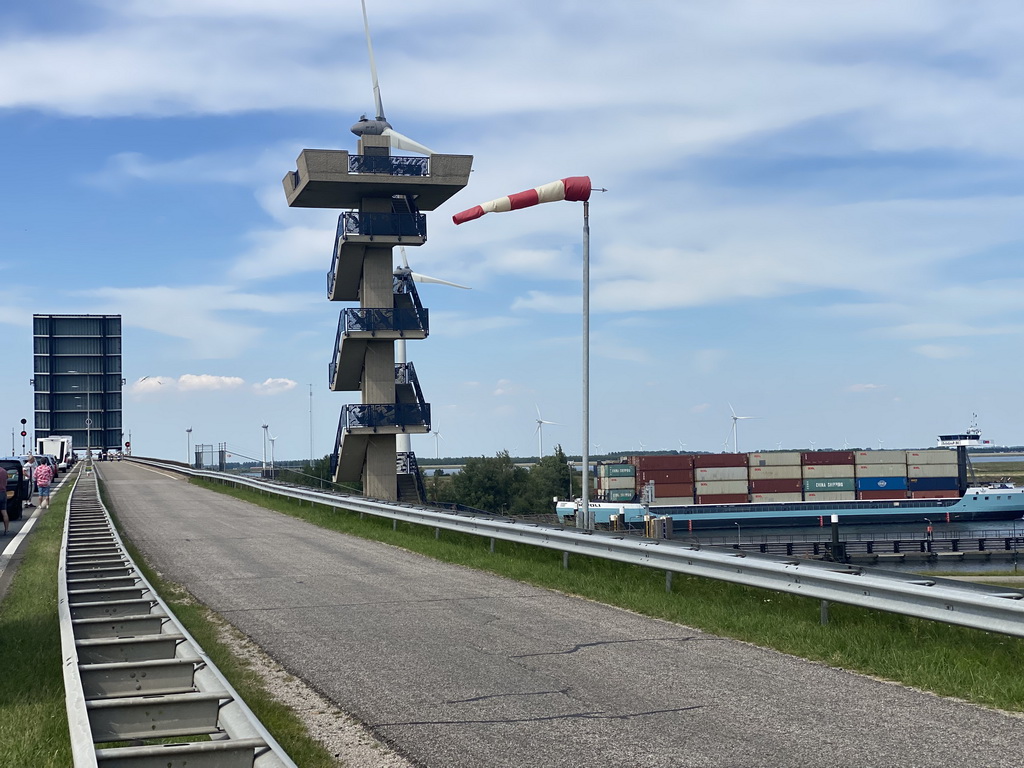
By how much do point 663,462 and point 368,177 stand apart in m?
74.7

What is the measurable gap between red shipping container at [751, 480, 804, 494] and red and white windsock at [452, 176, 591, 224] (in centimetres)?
9647

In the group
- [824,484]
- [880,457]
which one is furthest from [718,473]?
[880,457]

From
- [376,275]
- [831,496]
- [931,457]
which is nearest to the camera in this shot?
[376,275]

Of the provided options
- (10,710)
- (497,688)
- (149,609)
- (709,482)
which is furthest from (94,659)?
(709,482)

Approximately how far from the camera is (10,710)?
7.72 m

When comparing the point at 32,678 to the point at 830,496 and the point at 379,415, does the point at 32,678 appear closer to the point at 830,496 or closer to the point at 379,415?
the point at 379,415

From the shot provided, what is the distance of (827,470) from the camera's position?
11475 cm

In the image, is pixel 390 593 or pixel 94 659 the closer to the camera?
pixel 94 659

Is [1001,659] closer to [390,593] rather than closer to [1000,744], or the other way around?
[1000,744]

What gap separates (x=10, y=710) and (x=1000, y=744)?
693 centimetres

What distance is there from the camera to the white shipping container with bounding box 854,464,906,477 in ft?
380

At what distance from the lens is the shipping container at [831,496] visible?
4493 inches

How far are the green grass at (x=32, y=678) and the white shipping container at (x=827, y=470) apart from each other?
105800 mm

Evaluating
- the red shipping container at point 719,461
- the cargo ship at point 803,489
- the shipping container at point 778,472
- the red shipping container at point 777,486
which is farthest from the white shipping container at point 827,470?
the red shipping container at point 719,461
